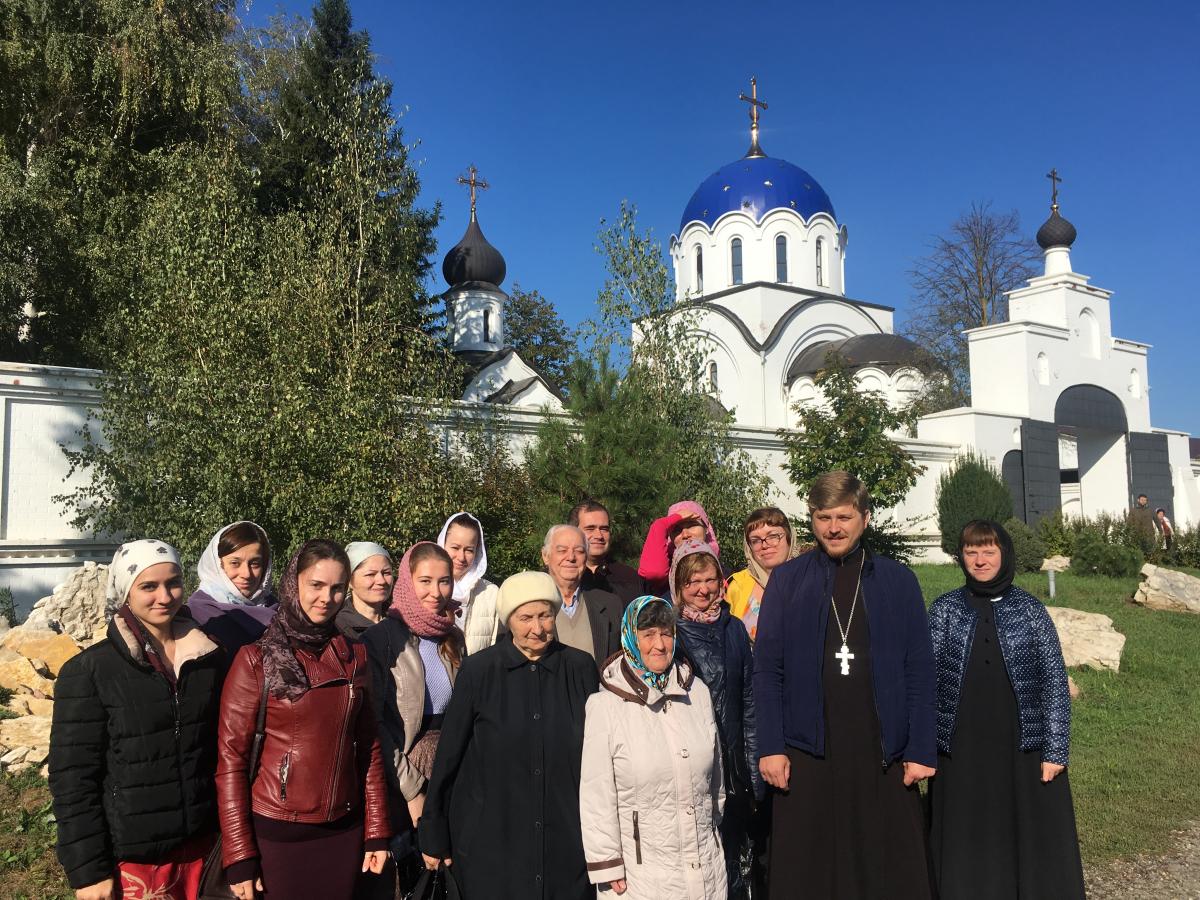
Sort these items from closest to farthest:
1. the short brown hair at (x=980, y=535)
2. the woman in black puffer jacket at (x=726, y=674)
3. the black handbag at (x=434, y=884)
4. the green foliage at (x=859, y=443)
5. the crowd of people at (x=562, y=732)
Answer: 1. the crowd of people at (x=562, y=732)
2. the black handbag at (x=434, y=884)
3. the woman in black puffer jacket at (x=726, y=674)
4. the short brown hair at (x=980, y=535)
5. the green foliage at (x=859, y=443)

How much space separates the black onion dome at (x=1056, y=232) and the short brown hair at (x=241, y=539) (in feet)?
84.5

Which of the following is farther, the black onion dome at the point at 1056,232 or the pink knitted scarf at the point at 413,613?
the black onion dome at the point at 1056,232

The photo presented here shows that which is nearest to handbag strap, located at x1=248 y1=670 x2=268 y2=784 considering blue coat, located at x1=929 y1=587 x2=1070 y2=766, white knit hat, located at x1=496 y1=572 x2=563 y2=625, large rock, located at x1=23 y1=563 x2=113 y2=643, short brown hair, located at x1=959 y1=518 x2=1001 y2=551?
white knit hat, located at x1=496 y1=572 x2=563 y2=625

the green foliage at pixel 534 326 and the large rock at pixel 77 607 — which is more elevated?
the green foliage at pixel 534 326

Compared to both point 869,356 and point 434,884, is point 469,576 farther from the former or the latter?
point 869,356

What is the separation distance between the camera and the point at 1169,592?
1410 cm

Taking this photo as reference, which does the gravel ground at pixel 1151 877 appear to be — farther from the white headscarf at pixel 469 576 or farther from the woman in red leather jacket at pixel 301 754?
the woman in red leather jacket at pixel 301 754

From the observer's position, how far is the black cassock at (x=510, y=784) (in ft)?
9.82

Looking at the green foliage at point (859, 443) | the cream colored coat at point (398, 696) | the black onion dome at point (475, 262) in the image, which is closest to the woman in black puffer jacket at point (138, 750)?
the cream colored coat at point (398, 696)

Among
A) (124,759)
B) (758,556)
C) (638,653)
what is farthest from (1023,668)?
(124,759)

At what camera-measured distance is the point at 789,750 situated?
11.4 ft

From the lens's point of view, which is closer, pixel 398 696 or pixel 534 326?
pixel 398 696

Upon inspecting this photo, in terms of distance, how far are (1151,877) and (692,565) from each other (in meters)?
3.18

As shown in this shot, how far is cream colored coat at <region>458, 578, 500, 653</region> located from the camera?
392cm
